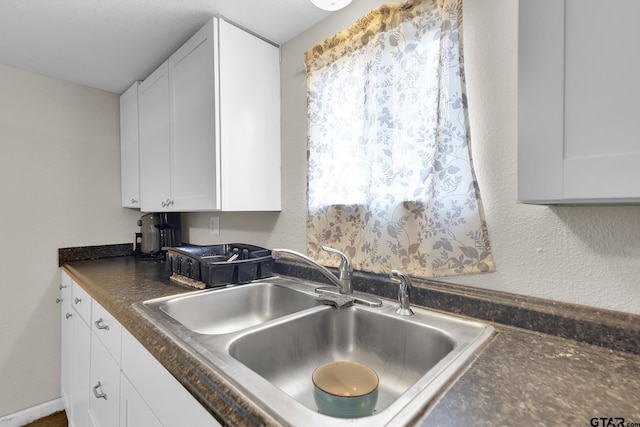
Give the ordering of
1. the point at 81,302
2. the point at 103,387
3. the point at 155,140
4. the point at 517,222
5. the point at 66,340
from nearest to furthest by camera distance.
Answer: the point at 517,222
the point at 103,387
the point at 81,302
the point at 155,140
the point at 66,340

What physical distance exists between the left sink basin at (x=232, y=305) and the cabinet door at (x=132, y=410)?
0.24 metres

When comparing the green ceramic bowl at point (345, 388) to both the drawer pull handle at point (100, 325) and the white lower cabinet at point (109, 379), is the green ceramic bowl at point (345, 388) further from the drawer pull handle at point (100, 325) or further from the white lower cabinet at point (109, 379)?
the drawer pull handle at point (100, 325)

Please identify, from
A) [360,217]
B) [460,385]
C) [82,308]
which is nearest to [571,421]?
[460,385]

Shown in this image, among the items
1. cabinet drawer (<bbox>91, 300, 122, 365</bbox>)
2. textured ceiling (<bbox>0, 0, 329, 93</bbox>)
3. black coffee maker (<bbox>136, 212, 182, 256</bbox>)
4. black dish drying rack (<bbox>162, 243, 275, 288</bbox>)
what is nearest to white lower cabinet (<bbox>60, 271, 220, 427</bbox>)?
cabinet drawer (<bbox>91, 300, 122, 365</bbox>)

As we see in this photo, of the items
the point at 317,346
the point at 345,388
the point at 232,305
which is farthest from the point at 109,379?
the point at 345,388

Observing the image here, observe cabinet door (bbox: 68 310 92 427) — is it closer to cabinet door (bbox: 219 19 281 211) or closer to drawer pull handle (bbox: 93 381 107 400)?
drawer pull handle (bbox: 93 381 107 400)

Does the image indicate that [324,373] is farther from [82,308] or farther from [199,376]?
[82,308]

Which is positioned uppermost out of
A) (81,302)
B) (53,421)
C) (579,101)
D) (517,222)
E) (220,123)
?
(220,123)

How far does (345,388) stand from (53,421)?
228cm

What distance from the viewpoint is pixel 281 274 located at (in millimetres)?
1477

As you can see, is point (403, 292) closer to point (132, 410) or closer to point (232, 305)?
point (232, 305)

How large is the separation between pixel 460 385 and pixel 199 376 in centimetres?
50

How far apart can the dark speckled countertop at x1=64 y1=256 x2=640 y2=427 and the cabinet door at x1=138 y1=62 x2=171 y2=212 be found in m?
0.98

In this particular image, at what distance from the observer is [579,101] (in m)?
0.53
